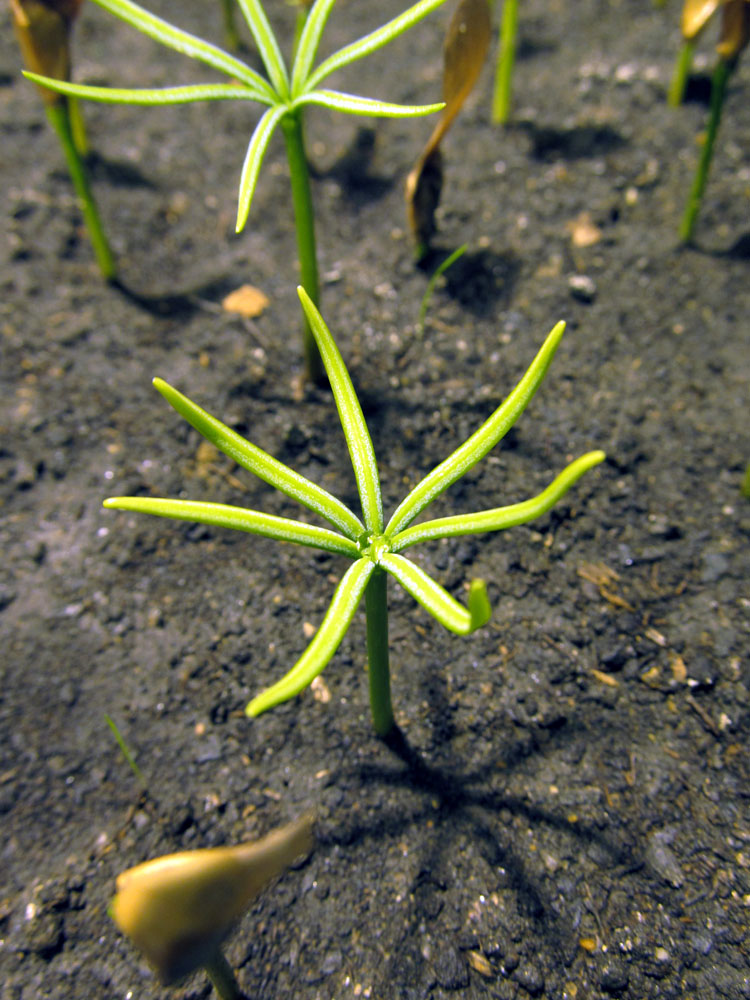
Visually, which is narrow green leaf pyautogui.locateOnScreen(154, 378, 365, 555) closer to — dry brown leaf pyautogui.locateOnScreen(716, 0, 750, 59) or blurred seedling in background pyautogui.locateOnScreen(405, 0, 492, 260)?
blurred seedling in background pyautogui.locateOnScreen(405, 0, 492, 260)

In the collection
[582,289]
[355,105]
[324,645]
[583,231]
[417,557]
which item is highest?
[355,105]

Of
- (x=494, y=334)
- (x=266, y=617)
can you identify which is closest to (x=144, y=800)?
(x=266, y=617)

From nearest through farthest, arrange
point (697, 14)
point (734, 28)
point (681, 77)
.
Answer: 1. point (734, 28)
2. point (697, 14)
3. point (681, 77)

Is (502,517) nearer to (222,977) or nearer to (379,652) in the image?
(379,652)

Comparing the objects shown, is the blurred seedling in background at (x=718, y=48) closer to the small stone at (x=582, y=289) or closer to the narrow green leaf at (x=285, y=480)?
the small stone at (x=582, y=289)

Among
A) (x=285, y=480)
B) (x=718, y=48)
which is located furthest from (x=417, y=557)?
(x=718, y=48)

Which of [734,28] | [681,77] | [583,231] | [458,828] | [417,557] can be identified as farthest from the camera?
[681,77]
